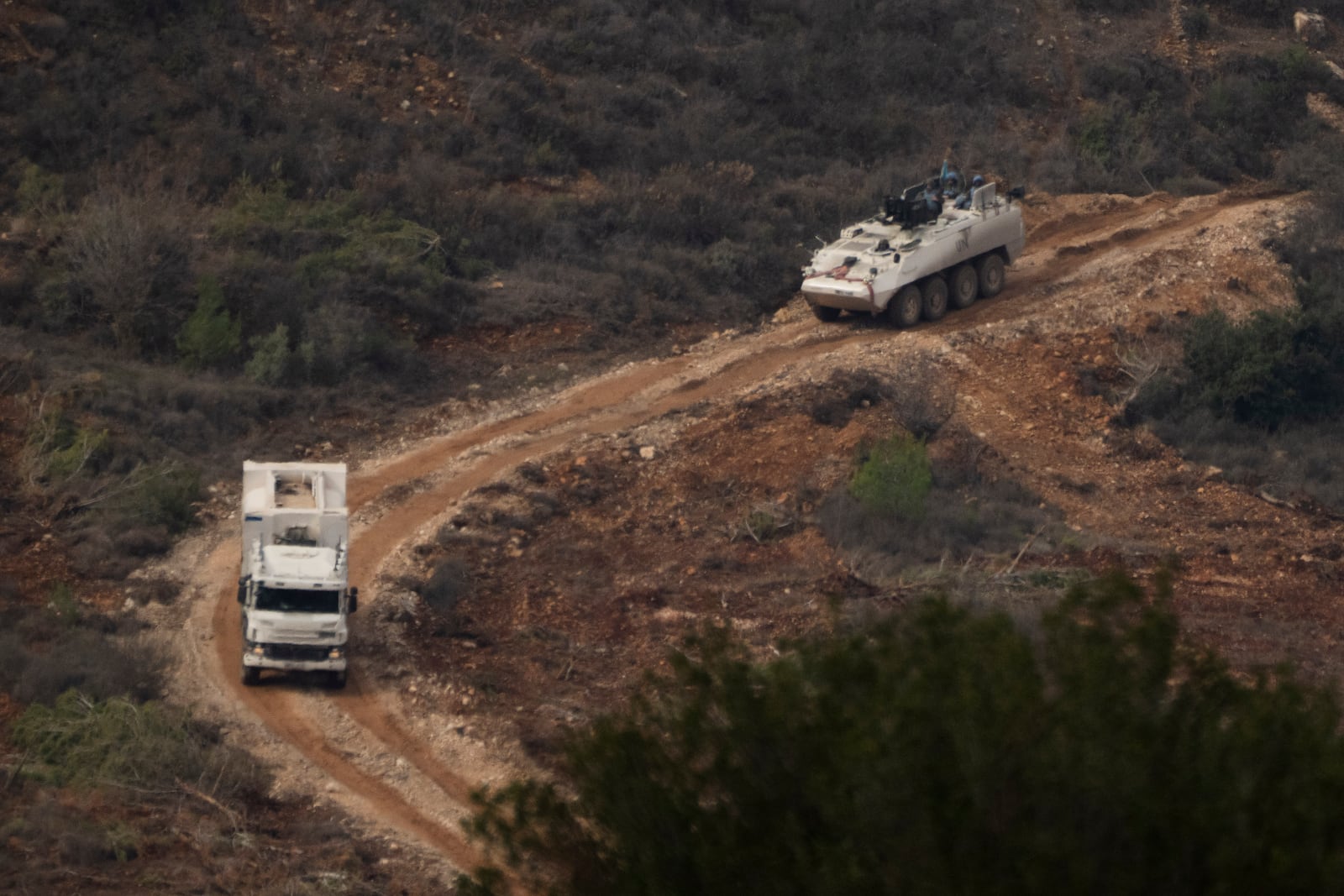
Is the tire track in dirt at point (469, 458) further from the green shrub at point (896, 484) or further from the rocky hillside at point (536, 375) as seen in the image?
the green shrub at point (896, 484)

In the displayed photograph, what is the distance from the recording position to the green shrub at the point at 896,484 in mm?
18094

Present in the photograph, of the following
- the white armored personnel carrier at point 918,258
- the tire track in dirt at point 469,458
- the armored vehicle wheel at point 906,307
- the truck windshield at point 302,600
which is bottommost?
the tire track in dirt at point 469,458

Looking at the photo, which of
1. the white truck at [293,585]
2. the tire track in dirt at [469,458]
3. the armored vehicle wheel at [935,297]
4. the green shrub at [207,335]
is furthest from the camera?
the armored vehicle wheel at [935,297]

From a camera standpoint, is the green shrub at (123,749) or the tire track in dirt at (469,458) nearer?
the green shrub at (123,749)

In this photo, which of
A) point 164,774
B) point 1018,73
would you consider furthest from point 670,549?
point 1018,73

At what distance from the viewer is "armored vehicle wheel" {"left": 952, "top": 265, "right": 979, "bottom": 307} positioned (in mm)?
24453

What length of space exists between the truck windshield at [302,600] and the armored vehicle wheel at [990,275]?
1437 centimetres

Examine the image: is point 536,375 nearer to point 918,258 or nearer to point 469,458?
point 469,458

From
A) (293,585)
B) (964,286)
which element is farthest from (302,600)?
(964,286)

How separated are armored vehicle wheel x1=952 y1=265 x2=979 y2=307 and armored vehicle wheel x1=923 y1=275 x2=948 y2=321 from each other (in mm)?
223

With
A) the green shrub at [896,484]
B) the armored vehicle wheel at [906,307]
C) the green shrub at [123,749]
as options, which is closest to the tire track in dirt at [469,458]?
the armored vehicle wheel at [906,307]

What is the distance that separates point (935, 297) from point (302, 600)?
13.1 m

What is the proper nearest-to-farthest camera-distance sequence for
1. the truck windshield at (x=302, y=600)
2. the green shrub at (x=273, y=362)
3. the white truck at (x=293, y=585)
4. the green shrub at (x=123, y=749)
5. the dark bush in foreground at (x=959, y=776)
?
the dark bush in foreground at (x=959, y=776)
the green shrub at (x=123, y=749)
the white truck at (x=293, y=585)
the truck windshield at (x=302, y=600)
the green shrub at (x=273, y=362)

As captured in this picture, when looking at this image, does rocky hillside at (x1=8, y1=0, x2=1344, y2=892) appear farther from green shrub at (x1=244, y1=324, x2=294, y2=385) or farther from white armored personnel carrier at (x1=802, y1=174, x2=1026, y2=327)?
white armored personnel carrier at (x1=802, y1=174, x2=1026, y2=327)
